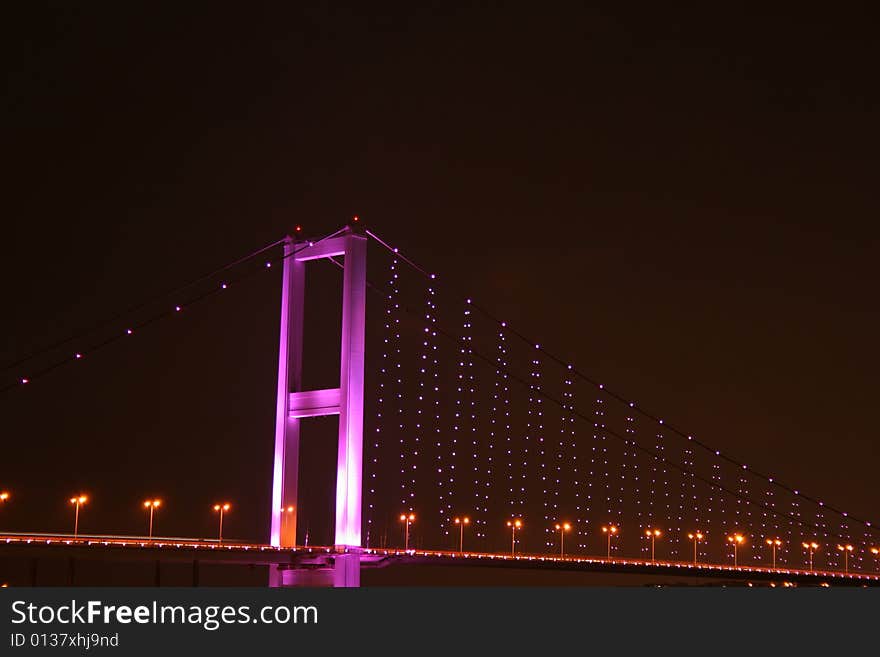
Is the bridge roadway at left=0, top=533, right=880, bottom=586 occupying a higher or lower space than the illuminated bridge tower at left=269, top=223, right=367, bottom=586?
lower

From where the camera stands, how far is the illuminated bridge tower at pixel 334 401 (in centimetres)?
3262

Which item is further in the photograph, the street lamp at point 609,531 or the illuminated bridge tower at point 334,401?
the street lamp at point 609,531

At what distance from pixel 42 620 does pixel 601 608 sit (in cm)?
620

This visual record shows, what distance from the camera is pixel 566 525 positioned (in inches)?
1890

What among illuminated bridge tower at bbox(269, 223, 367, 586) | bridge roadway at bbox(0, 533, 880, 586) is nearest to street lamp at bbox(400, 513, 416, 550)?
bridge roadway at bbox(0, 533, 880, 586)

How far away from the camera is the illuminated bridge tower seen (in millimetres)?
32625

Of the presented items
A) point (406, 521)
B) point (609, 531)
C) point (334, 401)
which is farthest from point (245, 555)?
point (609, 531)

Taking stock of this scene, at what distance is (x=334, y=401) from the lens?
112ft

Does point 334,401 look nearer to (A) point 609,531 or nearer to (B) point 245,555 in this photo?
(B) point 245,555

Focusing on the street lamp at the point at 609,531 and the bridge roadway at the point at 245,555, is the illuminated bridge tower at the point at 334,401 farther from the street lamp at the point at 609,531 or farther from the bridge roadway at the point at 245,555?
the street lamp at the point at 609,531

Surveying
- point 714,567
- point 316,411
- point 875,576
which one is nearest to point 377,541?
point 316,411

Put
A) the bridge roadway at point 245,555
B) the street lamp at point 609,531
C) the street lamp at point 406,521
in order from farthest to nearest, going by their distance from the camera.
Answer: the street lamp at point 609,531
the street lamp at point 406,521
the bridge roadway at point 245,555

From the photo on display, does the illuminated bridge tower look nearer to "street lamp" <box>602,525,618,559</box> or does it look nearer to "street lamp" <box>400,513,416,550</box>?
"street lamp" <box>400,513,416,550</box>

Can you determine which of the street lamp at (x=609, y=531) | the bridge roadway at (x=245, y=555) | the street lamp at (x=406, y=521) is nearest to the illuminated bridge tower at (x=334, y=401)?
the bridge roadway at (x=245, y=555)
